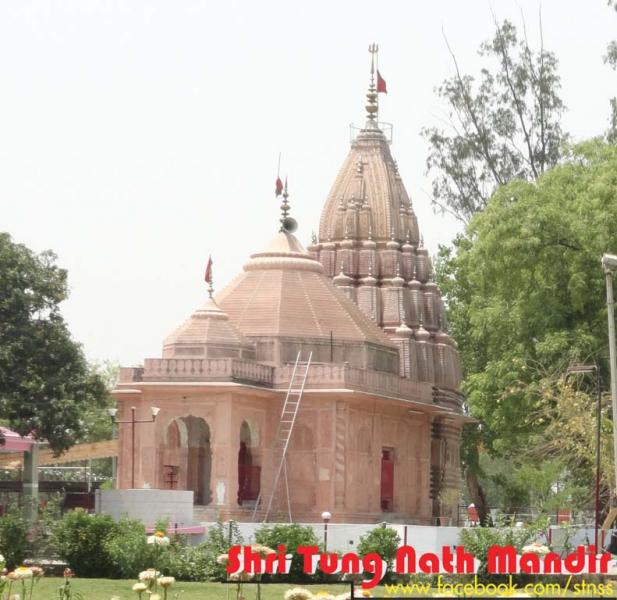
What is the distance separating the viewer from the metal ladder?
1861 inches

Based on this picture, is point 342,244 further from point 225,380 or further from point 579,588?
point 579,588

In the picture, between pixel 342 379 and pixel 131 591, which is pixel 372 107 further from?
pixel 131 591

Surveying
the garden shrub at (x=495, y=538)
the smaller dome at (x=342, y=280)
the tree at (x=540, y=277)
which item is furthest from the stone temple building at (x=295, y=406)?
the garden shrub at (x=495, y=538)

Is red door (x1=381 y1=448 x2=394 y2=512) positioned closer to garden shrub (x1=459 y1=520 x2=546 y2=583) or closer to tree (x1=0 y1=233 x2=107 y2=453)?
tree (x1=0 y1=233 x2=107 y2=453)

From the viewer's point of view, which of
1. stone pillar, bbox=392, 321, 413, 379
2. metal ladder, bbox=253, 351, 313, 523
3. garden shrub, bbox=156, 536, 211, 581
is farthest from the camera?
stone pillar, bbox=392, 321, 413, 379

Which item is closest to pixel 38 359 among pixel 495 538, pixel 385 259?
pixel 495 538

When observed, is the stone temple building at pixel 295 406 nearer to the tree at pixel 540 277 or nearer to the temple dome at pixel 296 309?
the temple dome at pixel 296 309

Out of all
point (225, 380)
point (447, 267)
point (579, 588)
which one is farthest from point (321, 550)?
point (447, 267)

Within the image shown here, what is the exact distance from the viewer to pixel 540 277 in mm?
45500

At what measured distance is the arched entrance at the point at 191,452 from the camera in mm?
48719

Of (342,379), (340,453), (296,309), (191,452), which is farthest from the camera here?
(296,309)

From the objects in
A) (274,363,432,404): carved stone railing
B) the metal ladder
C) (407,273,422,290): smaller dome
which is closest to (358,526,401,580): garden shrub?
the metal ladder

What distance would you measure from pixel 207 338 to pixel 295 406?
315cm

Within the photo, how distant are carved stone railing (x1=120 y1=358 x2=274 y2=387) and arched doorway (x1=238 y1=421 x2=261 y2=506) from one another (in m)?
1.65
